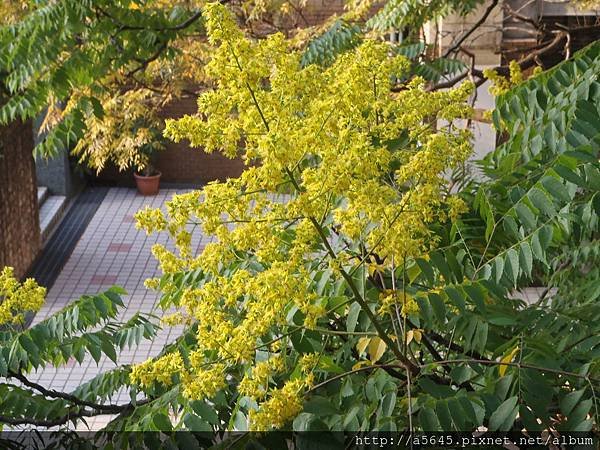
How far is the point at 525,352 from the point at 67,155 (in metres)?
12.6

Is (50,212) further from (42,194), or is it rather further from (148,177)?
(148,177)

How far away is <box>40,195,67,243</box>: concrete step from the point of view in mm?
13395

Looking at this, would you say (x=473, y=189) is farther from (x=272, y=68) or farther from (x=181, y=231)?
(x=181, y=231)

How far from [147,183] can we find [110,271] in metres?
3.32

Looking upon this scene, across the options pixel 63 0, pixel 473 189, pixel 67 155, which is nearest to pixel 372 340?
pixel 473 189

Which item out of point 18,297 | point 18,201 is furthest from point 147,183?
point 18,297

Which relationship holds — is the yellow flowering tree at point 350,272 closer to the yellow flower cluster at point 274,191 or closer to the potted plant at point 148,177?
the yellow flower cluster at point 274,191

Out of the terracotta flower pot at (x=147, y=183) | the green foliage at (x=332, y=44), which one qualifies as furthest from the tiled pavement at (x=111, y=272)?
the green foliage at (x=332, y=44)

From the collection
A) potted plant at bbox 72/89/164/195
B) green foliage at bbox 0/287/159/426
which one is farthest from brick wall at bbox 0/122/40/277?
green foliage at bbox 0/287/159/426

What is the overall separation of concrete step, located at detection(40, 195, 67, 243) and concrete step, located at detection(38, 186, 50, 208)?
1.4 inches

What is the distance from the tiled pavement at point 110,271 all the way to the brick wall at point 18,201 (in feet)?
1.82

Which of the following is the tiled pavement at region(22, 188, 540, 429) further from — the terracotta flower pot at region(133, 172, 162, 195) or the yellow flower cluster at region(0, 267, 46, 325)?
the yellow flower cluster at region(0, 267, 46, 325)

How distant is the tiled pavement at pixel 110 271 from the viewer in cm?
948

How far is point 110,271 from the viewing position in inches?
485
